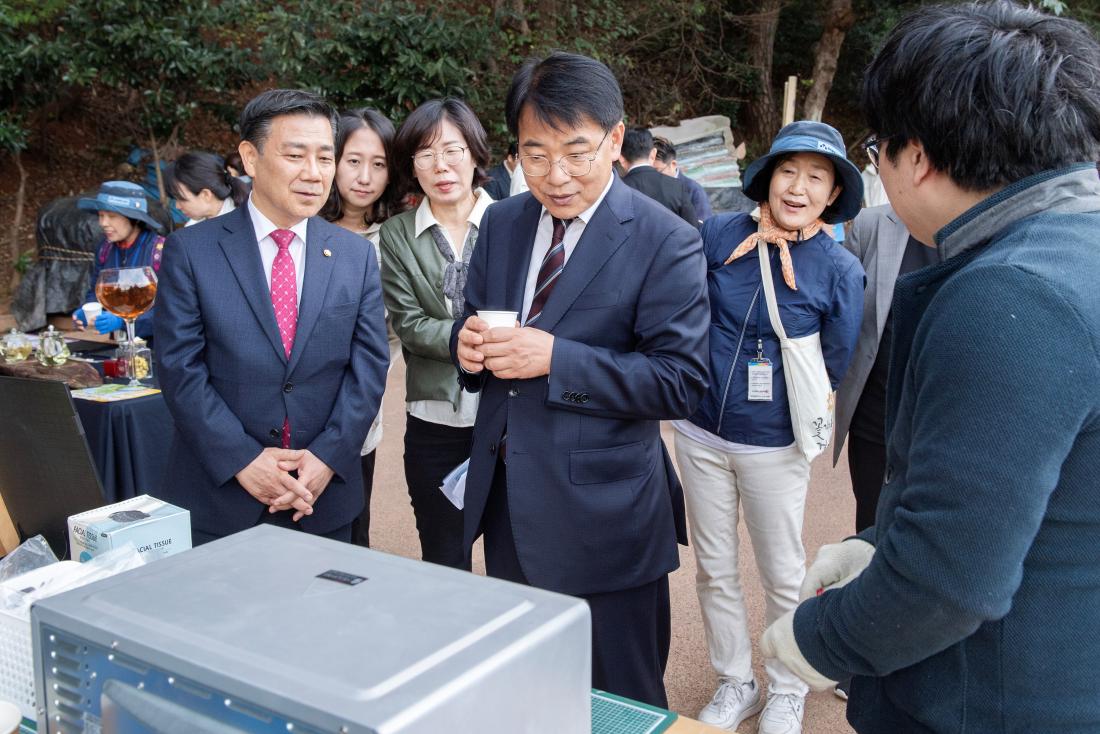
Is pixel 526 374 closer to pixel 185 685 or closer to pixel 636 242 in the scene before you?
pixel 636 242

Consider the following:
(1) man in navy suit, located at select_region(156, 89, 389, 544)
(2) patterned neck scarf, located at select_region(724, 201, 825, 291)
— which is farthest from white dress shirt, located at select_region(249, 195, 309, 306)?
(2) patterned neck scarf, located at select_region(724, 201, 825, 291)

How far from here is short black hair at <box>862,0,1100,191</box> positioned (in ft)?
3.71

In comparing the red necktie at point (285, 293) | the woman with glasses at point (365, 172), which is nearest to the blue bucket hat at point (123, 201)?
the woman with glasses at point (365, 172)

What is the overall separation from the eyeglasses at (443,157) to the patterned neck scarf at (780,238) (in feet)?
3.32

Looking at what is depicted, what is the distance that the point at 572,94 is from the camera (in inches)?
82.2

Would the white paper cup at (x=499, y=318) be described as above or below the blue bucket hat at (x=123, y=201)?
below

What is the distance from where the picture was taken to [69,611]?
3.13ft

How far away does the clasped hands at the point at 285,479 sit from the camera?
235 cm

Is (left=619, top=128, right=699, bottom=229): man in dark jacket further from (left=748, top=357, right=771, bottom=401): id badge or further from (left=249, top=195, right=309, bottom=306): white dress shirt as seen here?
(left=249, top=195, right=309, bottom=306): white dress shirt

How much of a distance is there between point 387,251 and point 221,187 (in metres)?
1.89

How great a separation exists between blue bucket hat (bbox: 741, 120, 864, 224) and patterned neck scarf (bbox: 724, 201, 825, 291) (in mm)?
97

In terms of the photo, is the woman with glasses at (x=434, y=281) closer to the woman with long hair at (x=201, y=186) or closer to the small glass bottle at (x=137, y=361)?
the small glass bottle at (x=137, y=361)

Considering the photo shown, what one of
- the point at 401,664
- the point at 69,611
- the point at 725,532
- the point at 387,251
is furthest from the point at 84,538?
the point at 725,532

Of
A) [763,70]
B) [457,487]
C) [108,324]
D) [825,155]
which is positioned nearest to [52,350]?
[108,324]
